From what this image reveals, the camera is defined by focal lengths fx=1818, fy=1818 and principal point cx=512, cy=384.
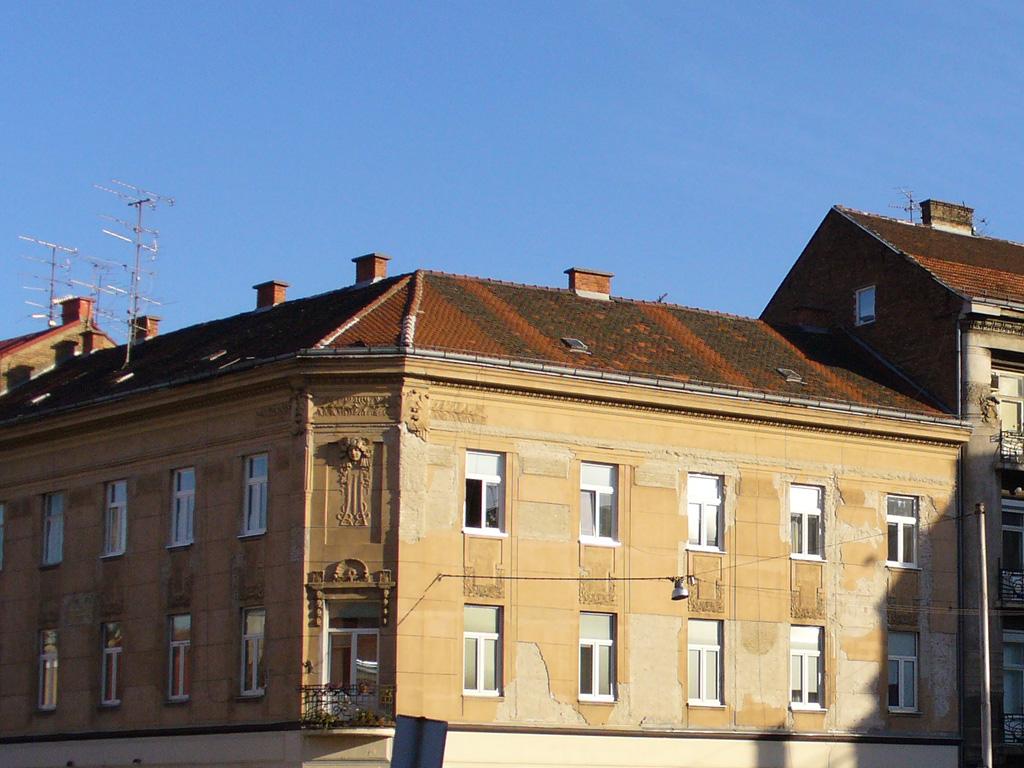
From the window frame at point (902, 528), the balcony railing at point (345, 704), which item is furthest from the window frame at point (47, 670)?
the window frame at point (902, 528)

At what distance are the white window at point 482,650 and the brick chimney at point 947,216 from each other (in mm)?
21383

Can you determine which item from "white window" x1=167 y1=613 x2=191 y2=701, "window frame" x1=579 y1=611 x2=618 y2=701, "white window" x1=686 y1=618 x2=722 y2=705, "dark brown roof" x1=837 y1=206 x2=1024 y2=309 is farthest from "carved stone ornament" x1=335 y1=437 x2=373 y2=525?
"dark brown roof" x1=837 y1=206 x2=1024 y2=309

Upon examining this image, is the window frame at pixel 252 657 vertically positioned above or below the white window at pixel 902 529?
below

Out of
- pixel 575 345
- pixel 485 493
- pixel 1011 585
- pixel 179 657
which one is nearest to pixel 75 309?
pixel 179 657

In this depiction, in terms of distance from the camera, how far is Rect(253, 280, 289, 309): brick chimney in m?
→ 46.0

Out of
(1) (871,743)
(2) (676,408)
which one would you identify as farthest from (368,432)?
(1) (871,743)

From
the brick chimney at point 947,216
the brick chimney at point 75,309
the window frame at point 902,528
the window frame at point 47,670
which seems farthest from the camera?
the brick chimney at point 75,309

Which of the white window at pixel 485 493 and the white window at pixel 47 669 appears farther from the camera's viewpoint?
the white window at pixel 47 669

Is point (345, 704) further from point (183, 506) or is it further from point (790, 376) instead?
point (790, 376)

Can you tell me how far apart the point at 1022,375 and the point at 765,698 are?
11.2 metres

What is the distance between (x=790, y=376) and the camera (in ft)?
140

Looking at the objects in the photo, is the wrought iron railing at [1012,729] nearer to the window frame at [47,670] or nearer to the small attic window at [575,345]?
the small attic window at [575,345]

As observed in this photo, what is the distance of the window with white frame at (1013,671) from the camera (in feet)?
141

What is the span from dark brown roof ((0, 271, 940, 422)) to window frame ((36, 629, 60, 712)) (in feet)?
17.4
